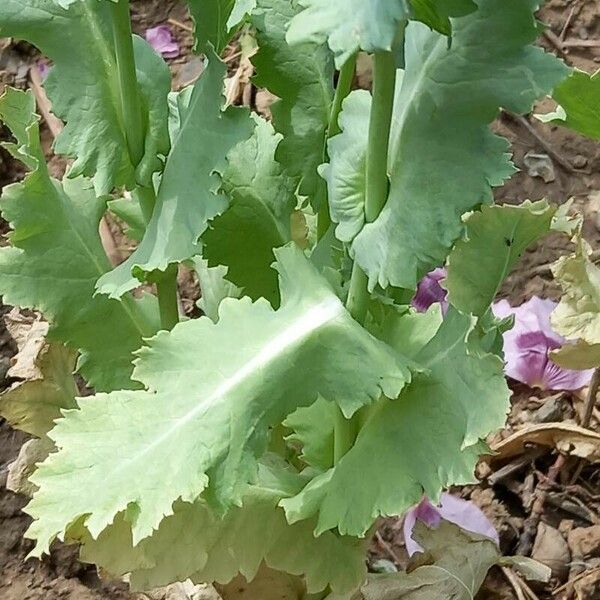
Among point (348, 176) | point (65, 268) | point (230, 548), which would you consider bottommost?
point (230, 548)

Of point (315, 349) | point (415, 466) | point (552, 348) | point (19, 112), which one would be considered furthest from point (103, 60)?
point (552, 348)

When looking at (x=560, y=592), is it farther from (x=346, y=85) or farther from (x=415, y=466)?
(x=346, y=85)

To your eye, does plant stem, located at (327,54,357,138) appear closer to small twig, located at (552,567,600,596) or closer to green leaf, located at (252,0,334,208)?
green leaf, located at (252,0,334,208)

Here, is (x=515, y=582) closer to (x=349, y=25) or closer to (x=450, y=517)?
(x=450, y=517)

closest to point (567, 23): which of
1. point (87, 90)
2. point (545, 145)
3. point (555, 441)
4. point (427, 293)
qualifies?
point (545, 145)

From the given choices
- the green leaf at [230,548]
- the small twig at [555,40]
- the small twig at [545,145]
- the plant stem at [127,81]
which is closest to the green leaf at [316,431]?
the green leaf at [230,548]

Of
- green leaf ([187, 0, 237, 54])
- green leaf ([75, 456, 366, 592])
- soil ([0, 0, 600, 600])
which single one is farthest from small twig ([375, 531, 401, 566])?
green leaf ([187, 0, 237, 54])
